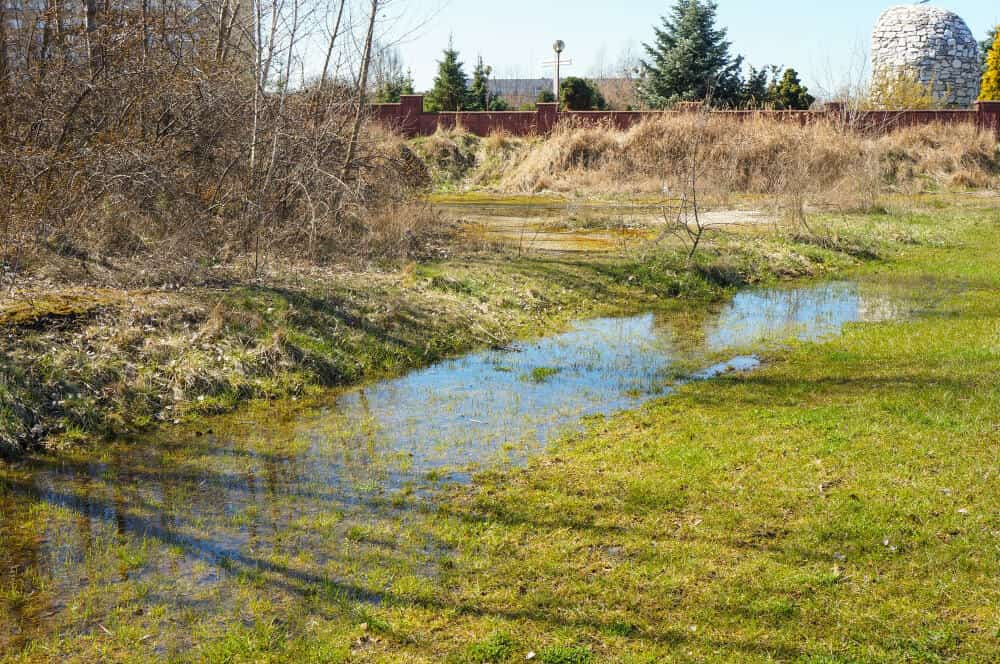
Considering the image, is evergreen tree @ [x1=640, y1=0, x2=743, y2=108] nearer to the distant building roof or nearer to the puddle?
the puddle

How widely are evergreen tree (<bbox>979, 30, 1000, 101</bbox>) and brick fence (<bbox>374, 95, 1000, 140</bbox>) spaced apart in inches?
576

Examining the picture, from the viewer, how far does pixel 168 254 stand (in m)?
11.9

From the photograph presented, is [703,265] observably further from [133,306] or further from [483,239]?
[133,306]

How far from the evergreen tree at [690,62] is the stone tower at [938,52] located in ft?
51.0

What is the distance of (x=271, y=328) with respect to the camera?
10.2 m

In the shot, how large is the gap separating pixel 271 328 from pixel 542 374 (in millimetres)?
3105

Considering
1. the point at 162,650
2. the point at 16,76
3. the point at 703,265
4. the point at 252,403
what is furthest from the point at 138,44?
the point at 162,650

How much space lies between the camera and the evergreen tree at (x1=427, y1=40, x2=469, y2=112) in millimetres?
49250

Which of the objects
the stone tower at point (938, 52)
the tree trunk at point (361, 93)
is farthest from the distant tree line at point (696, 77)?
the tree trunk at point (361, 93)

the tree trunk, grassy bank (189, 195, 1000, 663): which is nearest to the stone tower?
the tree trunk

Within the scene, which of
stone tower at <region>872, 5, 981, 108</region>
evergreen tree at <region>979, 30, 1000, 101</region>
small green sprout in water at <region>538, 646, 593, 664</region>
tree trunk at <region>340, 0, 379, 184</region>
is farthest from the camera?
stone tower at <region>872, 5, 981, 108</region>

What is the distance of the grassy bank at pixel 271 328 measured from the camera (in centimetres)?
827

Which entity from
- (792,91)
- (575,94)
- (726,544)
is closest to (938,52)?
(792,91)

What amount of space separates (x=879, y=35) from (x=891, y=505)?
5984 centimetres
